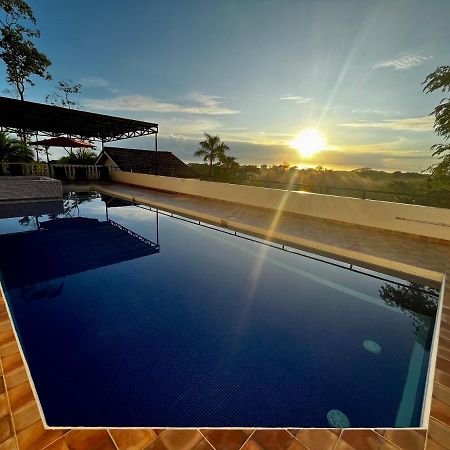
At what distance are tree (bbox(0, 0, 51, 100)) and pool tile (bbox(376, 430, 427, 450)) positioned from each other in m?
26.6

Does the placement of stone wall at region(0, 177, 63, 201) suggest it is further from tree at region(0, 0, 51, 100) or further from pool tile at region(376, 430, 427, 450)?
pool tile at region(376, 430, 427, 450)

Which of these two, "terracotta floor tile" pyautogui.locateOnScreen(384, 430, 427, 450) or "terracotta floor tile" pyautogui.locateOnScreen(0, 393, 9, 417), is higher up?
"terracotta floor tile" pyautogui.locateOnScreen(384, 430, 427, 450)

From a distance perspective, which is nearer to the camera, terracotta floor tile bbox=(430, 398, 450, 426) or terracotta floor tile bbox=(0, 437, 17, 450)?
terracotta floor tile bbox=(0, 437, 17, 450)

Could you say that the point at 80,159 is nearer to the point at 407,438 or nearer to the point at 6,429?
the point at 6,429

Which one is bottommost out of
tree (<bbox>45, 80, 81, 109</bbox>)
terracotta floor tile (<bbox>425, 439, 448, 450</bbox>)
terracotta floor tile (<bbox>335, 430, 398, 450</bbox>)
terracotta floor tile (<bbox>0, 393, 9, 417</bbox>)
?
terracotta floor tile (<bbox>0, 393, 9, 417</bbox>)

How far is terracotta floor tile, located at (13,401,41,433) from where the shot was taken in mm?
1735

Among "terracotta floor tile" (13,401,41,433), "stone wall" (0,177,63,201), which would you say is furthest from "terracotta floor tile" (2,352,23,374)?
"stone wall" (0,177,63,201)

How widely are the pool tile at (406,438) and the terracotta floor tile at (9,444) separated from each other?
8.29ft

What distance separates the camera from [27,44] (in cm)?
1828

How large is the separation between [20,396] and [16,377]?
249 mm

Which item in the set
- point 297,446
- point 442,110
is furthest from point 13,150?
point 442,110

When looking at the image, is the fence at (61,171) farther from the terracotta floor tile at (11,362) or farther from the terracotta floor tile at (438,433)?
the terracotta floor tile at (438,433)

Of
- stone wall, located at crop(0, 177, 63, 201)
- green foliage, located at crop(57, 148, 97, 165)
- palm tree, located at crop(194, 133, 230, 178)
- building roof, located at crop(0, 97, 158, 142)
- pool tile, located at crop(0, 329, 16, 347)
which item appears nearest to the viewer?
pool tile, located at crop(0, 329, 16, 347)

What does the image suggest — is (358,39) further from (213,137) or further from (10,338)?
(213,137)
